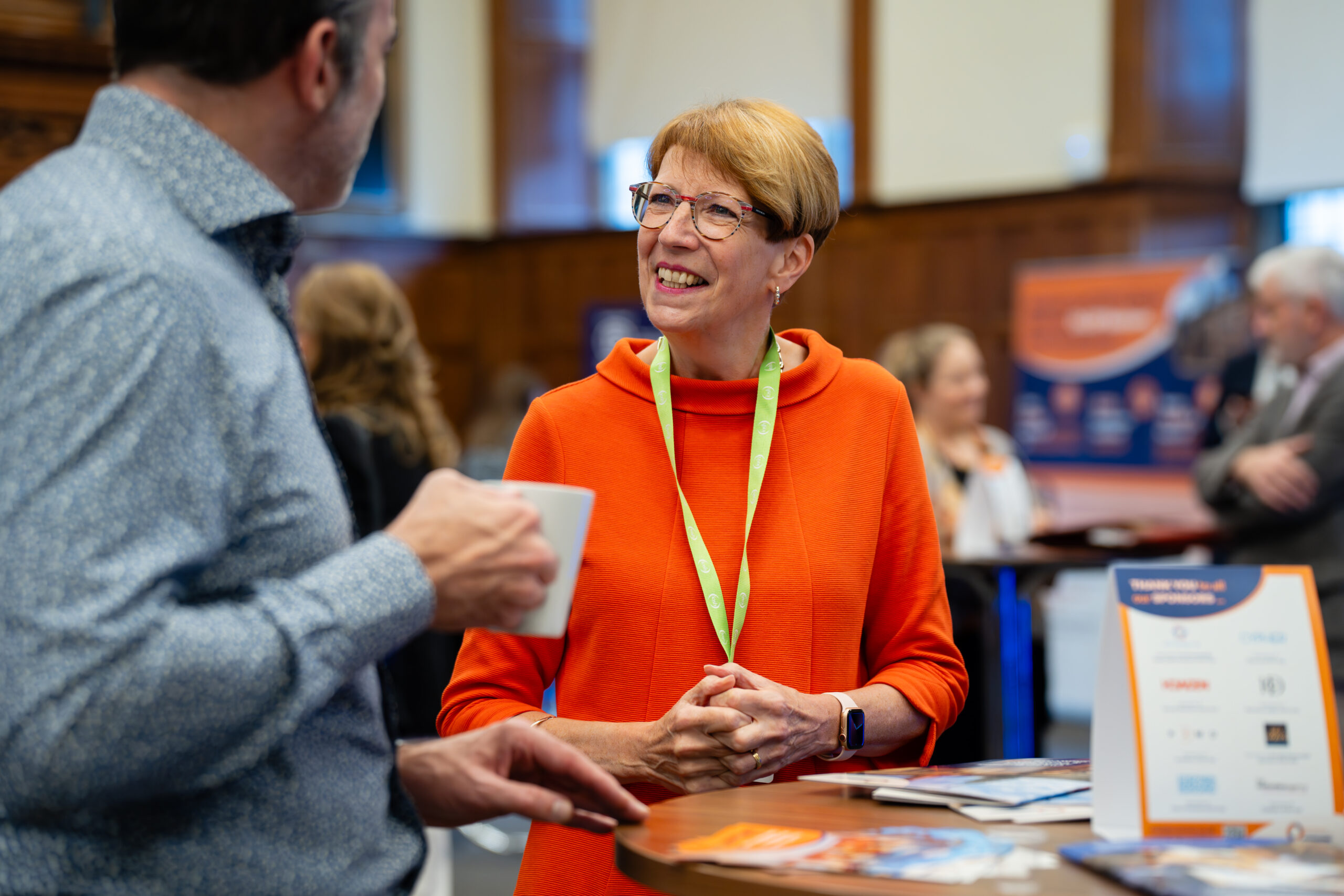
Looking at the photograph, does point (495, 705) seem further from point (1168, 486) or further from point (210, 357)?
point (1168, 486)

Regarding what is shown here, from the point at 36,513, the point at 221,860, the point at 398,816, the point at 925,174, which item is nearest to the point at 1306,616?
the point at 398,816

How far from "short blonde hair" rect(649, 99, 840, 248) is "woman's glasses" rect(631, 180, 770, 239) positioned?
2cm

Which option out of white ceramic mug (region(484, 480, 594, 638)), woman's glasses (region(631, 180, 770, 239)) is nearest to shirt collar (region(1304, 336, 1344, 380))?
woman's glasses (region(631, 180, 770, 239))

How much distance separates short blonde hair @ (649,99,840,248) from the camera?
176 cm

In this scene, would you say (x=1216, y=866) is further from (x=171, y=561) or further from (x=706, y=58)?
(x=706, y=58)

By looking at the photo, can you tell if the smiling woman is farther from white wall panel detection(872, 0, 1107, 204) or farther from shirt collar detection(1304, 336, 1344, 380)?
white wall panel detection(872, 0, 1107, 204)

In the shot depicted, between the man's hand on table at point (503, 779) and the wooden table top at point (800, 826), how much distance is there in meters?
0.04

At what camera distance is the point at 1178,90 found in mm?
8039

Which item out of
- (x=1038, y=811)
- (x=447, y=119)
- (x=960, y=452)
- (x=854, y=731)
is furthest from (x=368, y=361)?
(x=447, y=119)

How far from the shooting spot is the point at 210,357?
98cm

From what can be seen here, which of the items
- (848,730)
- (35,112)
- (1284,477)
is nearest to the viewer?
(848,730)

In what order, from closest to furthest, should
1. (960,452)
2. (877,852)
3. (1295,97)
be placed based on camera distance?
1. (877,852)
2. (960,452)
3. (1295,97)

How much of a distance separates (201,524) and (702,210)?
0.98 m

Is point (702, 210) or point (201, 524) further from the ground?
point (702, 210)
